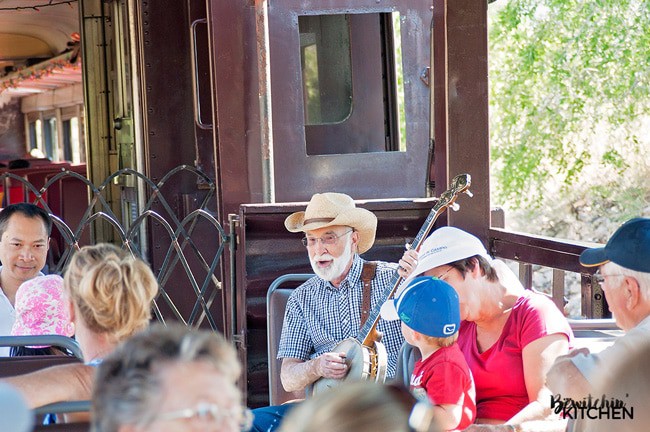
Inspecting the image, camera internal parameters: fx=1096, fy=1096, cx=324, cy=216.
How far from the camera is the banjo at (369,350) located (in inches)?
153

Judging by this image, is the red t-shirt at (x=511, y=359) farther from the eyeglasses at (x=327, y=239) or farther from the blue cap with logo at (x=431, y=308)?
the eyeglasses at (x=327, y=239)

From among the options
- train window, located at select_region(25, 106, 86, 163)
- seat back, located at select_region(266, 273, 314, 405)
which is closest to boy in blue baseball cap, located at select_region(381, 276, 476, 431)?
seat back, located at select_region(266, 273, 314, 405)

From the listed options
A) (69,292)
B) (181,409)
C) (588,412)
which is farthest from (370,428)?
(69,292)

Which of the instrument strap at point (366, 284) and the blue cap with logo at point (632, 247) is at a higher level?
the blue cap with logo at point (632, 247)

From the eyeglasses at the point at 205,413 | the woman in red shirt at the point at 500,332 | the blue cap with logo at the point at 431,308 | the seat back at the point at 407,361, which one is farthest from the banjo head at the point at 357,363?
the eyeglasses at the point at 205,413

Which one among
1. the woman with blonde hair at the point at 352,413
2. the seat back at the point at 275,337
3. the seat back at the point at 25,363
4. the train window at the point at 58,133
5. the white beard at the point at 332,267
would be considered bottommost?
the seat back at the point at 275,337

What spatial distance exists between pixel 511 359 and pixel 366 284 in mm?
1059

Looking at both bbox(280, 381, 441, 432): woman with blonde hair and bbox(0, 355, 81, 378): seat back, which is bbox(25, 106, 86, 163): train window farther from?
bbox(280, 381, 441, 432): woman with blonde hair

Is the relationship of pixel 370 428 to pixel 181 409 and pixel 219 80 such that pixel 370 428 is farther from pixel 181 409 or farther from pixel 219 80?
pixel 219 80

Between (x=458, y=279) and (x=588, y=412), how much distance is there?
1.08 metres

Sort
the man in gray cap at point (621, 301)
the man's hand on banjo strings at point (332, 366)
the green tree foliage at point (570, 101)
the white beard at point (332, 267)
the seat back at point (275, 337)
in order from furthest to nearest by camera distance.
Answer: the green tree foliage at point (570, 101) < the seat back at point (275, 337) < the white beard at point (332, 267) < the man's hand on banjo strings at point (332, 366) < the man in gray cap at point (621, 301)

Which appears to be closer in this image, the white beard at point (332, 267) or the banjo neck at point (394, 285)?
the banjo neck at point (394, 285)

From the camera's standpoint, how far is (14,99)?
2714 cm

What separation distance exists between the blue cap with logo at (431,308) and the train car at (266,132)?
125 cm
